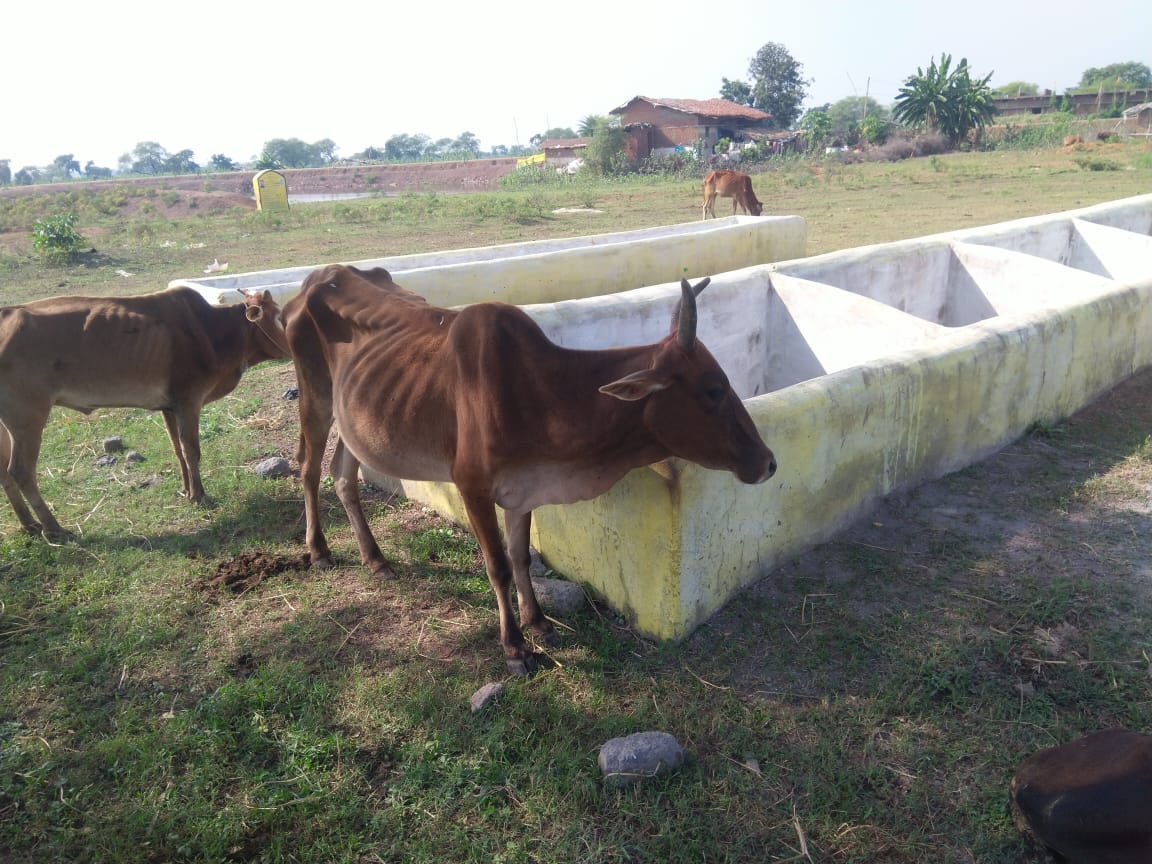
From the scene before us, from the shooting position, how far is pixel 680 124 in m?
44.7

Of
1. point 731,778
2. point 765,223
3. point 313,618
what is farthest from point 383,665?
point 765,223

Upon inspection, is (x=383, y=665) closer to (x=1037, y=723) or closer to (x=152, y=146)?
(x=1037, y=723)

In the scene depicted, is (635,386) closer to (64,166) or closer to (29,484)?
(29,484)

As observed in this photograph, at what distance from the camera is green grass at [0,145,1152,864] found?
9.17 feet

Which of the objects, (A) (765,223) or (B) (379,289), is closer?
(B) (379,289)

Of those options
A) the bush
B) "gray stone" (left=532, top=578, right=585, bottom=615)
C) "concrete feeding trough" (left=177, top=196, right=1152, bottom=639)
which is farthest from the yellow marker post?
"gray stone" (left=532, top=578, right=585, bottom=615)

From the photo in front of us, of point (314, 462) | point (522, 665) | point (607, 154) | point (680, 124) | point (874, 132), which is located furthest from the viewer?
point (680, 124)

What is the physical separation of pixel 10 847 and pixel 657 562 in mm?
2541

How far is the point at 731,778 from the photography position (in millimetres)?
2924

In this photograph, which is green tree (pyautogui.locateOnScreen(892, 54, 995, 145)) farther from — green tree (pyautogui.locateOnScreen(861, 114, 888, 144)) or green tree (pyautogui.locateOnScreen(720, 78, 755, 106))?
green tree (pyautogui.locateOnScreen(720, 78, 755, 106))

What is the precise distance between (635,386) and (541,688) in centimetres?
135

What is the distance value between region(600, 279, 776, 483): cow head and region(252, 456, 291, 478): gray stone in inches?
135

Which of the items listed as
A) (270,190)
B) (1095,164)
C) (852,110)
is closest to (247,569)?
(270,190)

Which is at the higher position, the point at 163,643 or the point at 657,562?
the point at 657,562
